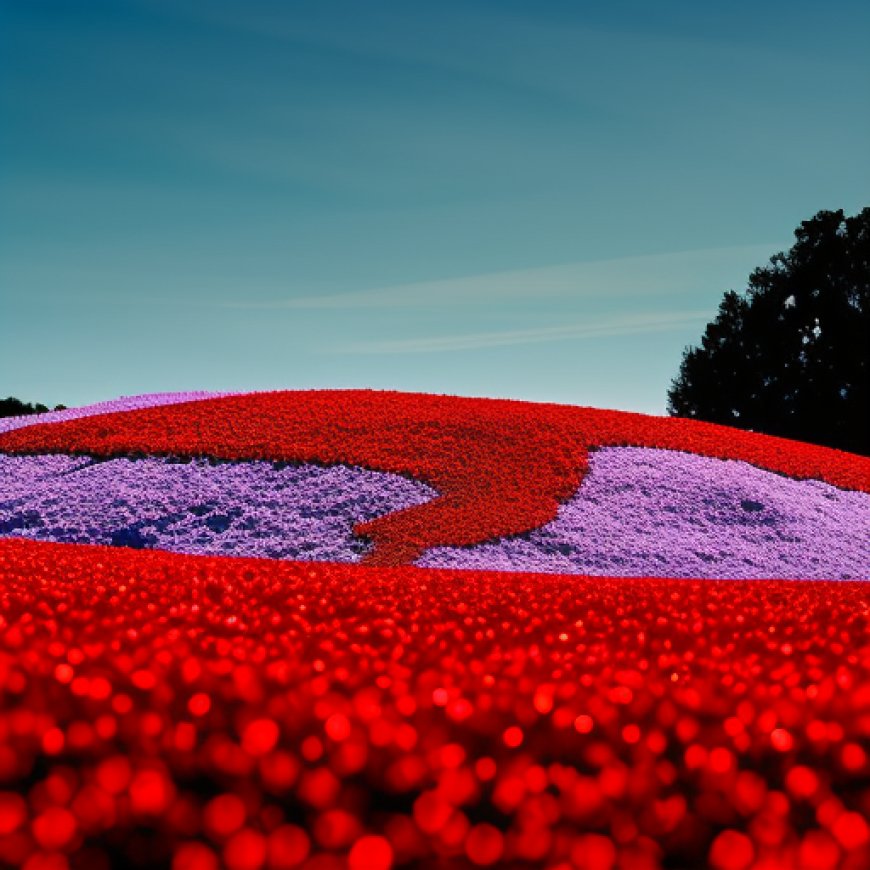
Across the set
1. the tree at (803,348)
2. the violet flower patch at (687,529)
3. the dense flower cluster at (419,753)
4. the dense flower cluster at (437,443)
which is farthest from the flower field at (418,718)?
the tree at (803,348)

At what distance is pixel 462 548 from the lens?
543 inches

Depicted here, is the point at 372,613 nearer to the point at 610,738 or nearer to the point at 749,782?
the point at 610,738

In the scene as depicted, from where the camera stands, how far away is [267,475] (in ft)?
55.7

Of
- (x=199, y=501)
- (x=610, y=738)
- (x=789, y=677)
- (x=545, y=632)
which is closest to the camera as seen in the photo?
(x=610, y=738)

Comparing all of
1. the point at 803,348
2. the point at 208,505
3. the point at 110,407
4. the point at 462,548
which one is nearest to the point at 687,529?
the point at 462,548

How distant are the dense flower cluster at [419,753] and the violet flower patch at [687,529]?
9.49 m

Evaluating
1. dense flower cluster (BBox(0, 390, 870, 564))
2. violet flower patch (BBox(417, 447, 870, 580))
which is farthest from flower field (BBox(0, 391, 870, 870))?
dense flower cluster (BBox(0, 390, 870, 564))

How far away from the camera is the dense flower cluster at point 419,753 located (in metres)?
2.44

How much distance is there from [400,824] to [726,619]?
403 centimetres

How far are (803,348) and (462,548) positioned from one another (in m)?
29.0

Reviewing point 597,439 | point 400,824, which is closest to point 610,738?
point 400,824

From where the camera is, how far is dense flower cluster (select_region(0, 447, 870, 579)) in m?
14.3

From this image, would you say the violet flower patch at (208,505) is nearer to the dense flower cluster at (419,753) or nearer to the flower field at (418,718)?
the flower field at (418,718)

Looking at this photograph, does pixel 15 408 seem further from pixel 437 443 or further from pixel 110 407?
pixel 437 443
